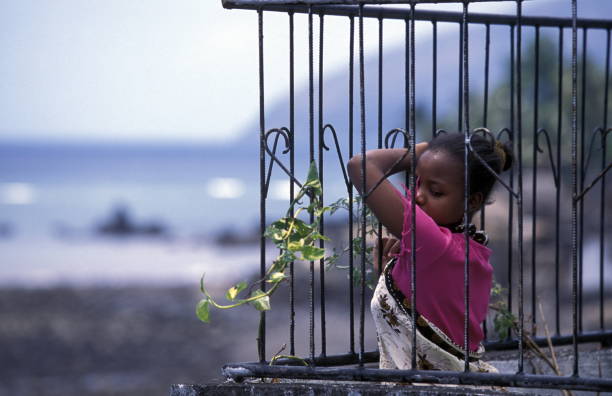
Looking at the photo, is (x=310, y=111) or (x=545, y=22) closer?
(x=310, y=111)

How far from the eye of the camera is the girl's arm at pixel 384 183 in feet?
7.68

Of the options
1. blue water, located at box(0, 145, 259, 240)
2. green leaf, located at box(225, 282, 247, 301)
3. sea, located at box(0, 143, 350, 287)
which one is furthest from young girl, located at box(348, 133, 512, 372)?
blue water, located at box(0, 145, 259, 240)

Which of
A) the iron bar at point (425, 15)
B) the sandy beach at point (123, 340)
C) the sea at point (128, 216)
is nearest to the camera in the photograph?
the iron bar at point (425, 15)

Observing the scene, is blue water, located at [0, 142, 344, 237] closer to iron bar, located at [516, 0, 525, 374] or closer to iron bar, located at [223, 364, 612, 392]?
iron bar, located at [223, 364, 612, 392]

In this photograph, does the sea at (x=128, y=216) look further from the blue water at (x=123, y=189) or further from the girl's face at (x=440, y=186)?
the girl's face at (x=440, y=186)

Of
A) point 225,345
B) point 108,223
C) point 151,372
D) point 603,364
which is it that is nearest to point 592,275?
point 225,345

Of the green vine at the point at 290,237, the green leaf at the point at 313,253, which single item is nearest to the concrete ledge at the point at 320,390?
the green vine at the point at 290,237

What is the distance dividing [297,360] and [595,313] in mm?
11821

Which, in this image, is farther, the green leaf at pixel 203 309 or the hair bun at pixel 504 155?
the hair bun at pixel 504 155

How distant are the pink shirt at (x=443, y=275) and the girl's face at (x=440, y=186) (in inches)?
1.9

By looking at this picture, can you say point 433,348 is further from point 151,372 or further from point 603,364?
point 151,372

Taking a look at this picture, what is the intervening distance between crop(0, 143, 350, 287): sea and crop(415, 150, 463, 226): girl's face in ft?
13.3

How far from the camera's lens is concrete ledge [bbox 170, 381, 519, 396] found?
2.22 metres

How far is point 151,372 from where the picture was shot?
1102cm
